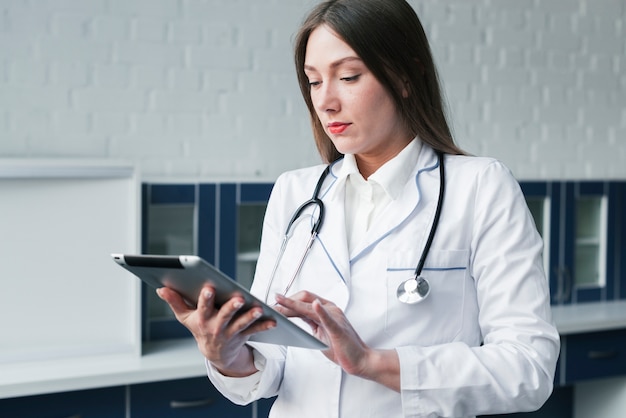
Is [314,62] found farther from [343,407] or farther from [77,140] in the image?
[77,140]

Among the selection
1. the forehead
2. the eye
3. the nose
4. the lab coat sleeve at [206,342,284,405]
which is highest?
the forehead

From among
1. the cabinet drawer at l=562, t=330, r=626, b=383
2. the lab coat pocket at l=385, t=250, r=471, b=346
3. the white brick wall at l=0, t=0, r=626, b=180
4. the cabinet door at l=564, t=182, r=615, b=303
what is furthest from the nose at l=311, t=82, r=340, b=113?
the cabinet door at l=564, t=182, r=615, b=303

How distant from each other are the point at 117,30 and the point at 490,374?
2.61 m

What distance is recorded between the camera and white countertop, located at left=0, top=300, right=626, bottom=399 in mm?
2727

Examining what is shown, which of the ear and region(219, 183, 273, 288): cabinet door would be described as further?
region(219, 183, 273, 288): cabinet door

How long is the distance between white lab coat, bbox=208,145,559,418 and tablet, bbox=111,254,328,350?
0.67 feet

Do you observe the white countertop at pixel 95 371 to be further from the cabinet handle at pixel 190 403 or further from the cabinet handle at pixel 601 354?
the cabinet handle at pixel 601 354

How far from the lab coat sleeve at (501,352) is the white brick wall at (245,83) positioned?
223 centimetres

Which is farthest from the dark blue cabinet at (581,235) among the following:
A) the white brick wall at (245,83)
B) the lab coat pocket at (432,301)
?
the lab coat pocket at (432,301)

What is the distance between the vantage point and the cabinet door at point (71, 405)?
276 centimetres

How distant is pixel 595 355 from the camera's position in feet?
12.7

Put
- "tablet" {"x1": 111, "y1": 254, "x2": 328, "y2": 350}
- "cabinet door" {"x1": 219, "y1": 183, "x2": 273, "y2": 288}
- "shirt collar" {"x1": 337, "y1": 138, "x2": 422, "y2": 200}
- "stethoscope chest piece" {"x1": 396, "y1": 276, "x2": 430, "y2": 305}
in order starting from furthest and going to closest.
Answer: "cabinet door" {"x1": 219, "y1": 183, "x2": 273, "y2": 288} < "shirt collar" {"x1": 337, "y1": 138, "x2": 422, "y2": 200} < "stethoscope chest piece" {"x1": 396, "y1": 276, "x2": 430, "y2": 305} < "tablet" {"x1": 111, "y1": 254, "x2": 328, "y2": 350}

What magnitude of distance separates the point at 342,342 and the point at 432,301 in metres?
0.24

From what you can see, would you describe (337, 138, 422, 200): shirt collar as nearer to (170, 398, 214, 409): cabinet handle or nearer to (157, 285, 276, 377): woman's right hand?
(157, 285, 276, 377): woman's right hand
